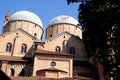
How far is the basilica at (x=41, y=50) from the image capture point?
29234mm

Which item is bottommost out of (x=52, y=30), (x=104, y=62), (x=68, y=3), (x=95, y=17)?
(x=104, y=62)

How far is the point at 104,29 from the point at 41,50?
61.8 feet

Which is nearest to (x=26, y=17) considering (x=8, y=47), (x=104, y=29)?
(x=8, y=47)

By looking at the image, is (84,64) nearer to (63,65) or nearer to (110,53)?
(63,65)

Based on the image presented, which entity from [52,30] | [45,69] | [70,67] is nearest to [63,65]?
[70,67]

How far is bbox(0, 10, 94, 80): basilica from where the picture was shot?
95.9ft

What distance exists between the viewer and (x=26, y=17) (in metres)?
41.5

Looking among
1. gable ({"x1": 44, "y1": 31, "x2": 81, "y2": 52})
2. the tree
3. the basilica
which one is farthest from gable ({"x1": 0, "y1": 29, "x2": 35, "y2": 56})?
the tree

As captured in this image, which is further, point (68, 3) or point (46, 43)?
point (46, 43)

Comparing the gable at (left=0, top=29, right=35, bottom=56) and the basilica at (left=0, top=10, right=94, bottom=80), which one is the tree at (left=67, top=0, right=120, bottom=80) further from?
the gable at (left=0, top=29, right=35, bottom=56)

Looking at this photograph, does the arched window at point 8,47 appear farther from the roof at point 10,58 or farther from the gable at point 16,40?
the roof at point 10,58

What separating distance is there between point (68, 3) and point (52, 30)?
28187mm

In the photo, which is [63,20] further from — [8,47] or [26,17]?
[8,47]

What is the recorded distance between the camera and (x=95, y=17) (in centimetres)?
1309
